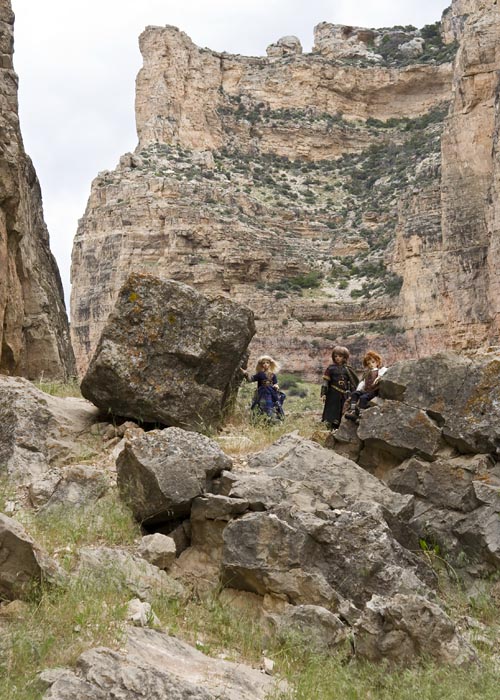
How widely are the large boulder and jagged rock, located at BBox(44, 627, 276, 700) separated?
10.0 feet

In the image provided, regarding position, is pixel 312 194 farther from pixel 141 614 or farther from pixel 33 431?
pixel 141 614

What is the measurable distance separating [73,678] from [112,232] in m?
55.9

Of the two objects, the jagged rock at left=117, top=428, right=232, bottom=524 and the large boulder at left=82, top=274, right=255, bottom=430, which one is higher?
the large boulder at left=82, top=274, right=255, bottom=430

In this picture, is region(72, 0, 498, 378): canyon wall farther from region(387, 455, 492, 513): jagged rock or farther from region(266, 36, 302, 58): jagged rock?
region(387, 455, 492, 513): jagged rock

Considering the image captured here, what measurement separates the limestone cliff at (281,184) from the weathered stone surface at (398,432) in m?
43.0

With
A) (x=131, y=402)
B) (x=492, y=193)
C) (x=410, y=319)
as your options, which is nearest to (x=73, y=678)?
(x=131, y=402)

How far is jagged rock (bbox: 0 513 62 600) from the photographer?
180 inches

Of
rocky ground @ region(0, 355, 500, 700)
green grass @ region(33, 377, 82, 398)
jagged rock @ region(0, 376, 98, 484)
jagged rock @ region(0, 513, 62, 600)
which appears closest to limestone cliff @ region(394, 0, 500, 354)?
green grass @ region(33, 377, 82, 398)

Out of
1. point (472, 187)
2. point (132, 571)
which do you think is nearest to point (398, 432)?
point (132, 571)

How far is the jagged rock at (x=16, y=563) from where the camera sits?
4566 mm

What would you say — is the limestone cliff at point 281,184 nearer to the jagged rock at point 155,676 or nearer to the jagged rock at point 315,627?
the jagged rock at point 315,627

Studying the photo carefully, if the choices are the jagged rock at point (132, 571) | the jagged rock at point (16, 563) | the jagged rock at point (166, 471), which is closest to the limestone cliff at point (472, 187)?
the jagged rock at point (166, 471)

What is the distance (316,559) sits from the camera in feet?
17.7

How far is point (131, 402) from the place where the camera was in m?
7.40
